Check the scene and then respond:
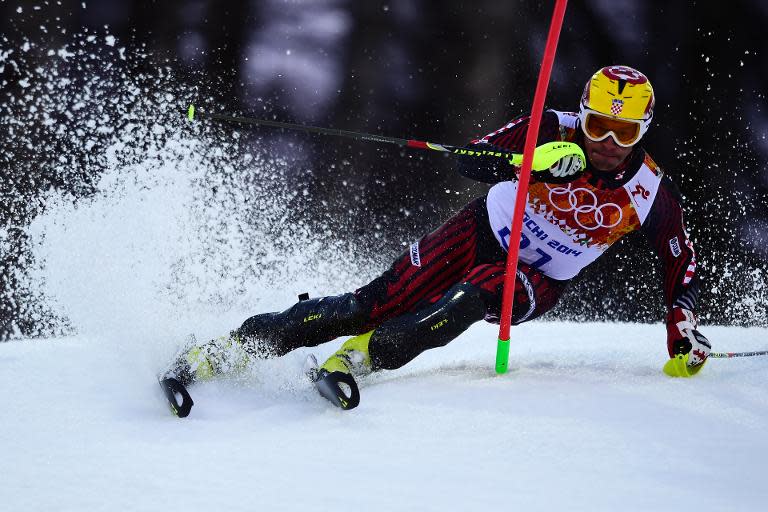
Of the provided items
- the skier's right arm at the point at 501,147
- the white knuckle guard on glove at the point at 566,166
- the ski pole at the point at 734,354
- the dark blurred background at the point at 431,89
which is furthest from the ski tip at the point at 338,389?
the dark blurred background at the point at 431,89

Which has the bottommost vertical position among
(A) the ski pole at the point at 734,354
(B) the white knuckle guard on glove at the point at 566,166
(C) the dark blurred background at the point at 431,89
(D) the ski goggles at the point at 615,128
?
(A) the ski pole at the point at 734,354

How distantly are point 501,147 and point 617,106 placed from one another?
368mm

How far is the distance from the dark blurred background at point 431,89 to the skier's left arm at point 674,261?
1580 mm

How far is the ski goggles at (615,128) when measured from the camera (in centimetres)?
251

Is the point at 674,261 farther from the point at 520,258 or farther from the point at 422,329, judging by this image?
the point at 422,329

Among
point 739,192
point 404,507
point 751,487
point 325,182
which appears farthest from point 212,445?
point 739,192

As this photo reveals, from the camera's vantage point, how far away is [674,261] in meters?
2.72

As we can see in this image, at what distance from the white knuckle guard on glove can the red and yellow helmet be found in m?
0.12

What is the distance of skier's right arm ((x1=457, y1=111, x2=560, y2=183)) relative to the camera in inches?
98.3

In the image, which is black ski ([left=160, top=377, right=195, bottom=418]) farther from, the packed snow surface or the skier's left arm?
the skier's left arm

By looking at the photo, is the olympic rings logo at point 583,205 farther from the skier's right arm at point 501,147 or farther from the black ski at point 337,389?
the black ski at point 337,389

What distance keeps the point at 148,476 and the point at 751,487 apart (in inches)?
47.7

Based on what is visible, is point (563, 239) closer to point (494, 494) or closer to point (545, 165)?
point (545, 165)

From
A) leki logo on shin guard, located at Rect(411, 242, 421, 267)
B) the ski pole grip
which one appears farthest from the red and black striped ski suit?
the ski pole grip
